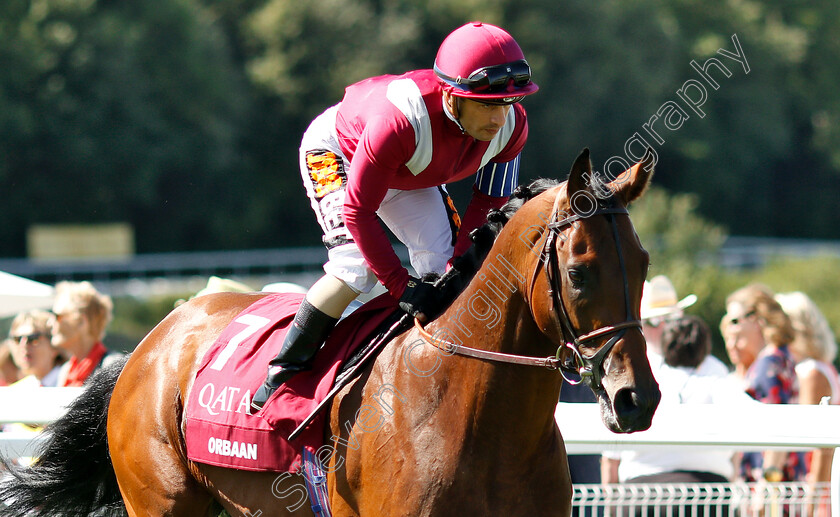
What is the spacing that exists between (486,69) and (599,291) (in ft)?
2.72

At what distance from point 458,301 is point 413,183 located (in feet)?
1.57

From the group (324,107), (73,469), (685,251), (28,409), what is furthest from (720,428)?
(324,107)

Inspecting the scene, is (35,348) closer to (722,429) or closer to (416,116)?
(416,116)

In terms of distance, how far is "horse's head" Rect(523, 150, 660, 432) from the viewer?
2674 mm

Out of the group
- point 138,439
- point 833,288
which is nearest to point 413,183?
point 138,439

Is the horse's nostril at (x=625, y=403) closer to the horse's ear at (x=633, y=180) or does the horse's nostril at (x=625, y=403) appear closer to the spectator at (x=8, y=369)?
the horse's ear at (x=633, y=180)

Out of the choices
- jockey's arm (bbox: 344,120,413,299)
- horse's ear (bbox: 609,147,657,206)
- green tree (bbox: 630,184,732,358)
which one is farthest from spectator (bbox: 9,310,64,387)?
green tree (bbox: 630,184,732,358)

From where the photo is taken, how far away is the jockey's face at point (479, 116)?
10.5ft

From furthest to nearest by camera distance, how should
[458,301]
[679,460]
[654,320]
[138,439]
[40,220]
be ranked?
[40,220] < [654,320] < [679,460] < [138,439] < [458,301]

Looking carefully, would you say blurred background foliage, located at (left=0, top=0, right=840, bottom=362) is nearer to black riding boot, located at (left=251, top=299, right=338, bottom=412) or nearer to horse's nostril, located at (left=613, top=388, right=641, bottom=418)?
black riding boot, located at (left=251, top=299, right=338, bottom=412)

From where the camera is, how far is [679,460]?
477 cm

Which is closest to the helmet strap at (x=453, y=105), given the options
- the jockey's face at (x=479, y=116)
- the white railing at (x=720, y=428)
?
the jockey's face at (x=479, y=116)

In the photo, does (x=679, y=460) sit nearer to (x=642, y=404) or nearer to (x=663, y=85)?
(x=642, y=404)

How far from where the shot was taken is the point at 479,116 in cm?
321
